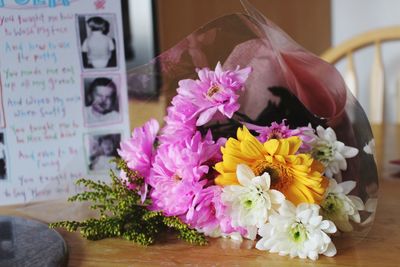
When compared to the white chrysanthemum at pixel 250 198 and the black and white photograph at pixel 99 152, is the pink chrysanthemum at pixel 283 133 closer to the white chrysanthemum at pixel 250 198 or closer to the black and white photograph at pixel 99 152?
the white chrysanthemum at pixel 250 198

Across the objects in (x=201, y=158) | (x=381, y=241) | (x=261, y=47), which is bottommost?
(x=381, y=241)

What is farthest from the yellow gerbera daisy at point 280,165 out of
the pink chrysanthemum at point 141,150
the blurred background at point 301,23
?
the blurred background at point 301,23

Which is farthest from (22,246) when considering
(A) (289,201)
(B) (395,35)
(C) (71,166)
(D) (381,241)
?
(B) (395,35)

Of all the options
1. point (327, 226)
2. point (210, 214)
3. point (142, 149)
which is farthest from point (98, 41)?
point (327, 226)

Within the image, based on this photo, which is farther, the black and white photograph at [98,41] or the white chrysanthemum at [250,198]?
the black and white photograph at [98,41]

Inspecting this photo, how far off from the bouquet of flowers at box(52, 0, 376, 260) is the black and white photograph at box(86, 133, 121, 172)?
0.43 feet

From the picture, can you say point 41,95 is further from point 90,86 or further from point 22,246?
point 22,246

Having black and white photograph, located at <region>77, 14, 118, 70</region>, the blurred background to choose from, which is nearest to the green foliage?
black and white photograph, located at <region>77, 14, 118, 70</region>

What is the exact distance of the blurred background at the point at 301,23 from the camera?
1719 millimetres

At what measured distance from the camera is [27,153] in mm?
883

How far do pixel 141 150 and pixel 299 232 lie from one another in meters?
0.25

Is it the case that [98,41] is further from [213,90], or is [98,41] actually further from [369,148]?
[369,148]

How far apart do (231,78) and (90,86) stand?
0.99 ft

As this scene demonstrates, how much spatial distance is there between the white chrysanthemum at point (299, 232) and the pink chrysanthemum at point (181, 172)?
10 cm
